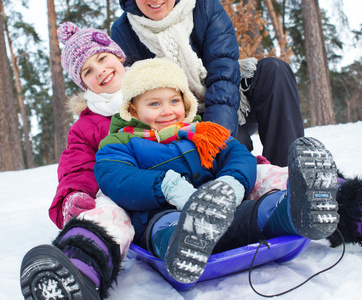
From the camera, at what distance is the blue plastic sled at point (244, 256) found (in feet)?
3.39

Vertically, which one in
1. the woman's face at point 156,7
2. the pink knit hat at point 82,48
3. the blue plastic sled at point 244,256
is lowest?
the blue plastic sled at point 244,256

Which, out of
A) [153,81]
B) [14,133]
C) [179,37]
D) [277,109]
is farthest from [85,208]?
[14,133]

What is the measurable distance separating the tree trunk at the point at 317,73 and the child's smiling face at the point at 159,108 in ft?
22.1

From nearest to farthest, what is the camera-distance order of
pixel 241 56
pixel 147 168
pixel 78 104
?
pixel 147 168, pixel 78 104, pixel 241 56

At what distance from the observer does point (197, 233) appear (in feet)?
3.01

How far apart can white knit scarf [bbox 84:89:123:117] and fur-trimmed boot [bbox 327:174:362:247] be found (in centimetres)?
121

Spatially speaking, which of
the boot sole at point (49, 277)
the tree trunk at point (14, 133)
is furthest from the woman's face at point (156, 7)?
the tree trunk at point (14, 133)

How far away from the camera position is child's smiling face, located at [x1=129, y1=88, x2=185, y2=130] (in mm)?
1649

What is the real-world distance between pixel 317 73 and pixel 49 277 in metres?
7.94

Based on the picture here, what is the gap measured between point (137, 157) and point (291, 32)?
12.0m

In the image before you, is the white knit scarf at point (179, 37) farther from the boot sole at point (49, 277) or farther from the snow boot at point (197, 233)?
the boot sole at point (49, 277)

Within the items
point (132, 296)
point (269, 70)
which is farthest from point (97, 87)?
point (132, 296)

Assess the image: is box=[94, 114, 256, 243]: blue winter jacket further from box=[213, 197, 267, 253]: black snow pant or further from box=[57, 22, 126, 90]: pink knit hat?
box=[57, 22, 126, 90]: pink knit hat

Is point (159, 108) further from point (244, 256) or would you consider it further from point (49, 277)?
point (49, 277)
